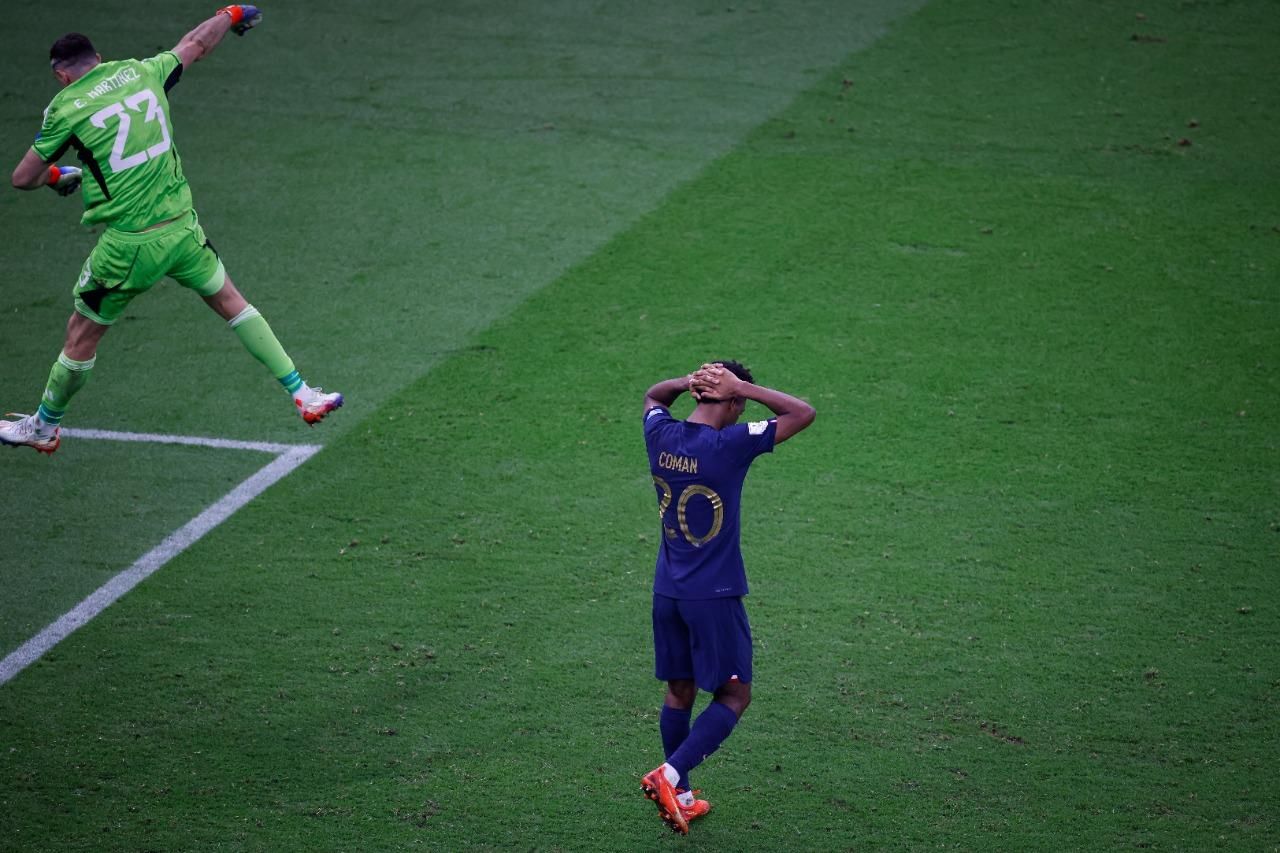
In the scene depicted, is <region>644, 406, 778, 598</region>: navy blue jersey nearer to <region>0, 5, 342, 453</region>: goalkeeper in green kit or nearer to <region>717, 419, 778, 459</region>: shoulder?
<region>717, 419, 778, 459</region>: shoulder

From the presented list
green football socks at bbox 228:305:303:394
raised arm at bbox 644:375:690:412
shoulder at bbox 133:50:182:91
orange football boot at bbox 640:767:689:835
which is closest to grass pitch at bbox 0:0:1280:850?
orange football boot at bbox 640:767:689:835

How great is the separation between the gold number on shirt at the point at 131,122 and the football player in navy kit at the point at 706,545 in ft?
9.86

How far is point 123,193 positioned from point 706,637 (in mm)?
3740

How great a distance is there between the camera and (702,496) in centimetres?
591

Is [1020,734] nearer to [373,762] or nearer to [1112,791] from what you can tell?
[1112,791]

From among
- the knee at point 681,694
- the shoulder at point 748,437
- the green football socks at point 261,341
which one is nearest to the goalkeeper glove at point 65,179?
the green football socks at point 261,341

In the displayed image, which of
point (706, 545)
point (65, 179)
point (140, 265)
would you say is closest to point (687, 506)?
point (706, 545)

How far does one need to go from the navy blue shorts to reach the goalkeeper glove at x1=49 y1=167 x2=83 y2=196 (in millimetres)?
3782

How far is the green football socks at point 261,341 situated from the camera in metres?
7.50

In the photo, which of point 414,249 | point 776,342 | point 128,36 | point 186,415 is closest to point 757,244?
point 776,342

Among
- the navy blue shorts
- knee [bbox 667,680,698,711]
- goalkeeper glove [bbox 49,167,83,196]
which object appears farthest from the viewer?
goalkeeper glove [bbox 49,167,83,196]

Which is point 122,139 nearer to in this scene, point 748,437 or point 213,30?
point 213,30

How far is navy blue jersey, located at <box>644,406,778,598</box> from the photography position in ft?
19.2

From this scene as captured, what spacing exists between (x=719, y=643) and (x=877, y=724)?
1.32 metres
